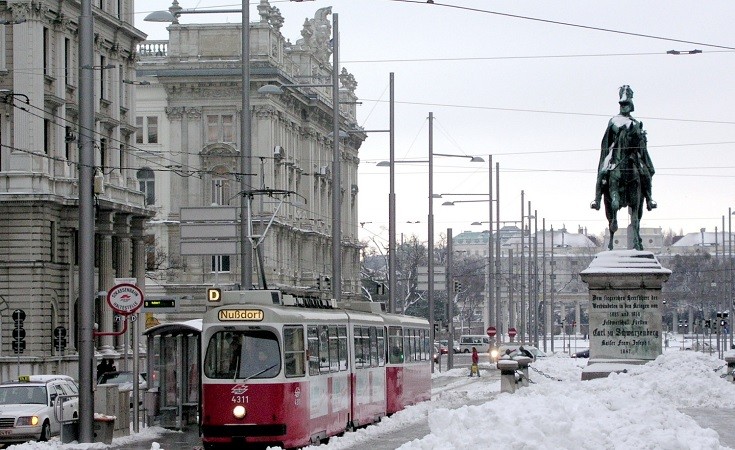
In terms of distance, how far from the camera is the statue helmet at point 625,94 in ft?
141

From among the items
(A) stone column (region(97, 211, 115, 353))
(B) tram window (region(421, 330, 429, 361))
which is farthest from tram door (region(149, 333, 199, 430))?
(A) stone column (region(97, 211, 115, 353))

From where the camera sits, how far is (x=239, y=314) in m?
25.3

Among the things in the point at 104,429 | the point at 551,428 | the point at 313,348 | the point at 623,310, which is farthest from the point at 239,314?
the point at 623,310

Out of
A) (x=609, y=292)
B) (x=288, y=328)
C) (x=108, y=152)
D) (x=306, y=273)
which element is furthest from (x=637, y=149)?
(x=306, y=273)

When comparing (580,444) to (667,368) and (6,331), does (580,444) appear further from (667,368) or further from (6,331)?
(6,331)

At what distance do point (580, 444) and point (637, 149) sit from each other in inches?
925

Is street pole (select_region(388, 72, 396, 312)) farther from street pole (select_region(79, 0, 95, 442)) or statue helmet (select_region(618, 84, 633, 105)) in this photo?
street pole (select_region(79, 0, 95, 442))

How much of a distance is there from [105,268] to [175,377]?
33007mm

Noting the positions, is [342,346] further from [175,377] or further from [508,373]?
[508,373]

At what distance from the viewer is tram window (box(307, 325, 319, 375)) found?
26.5m

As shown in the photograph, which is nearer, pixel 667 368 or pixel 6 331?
pixel 667 368

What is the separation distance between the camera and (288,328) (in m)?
25.4

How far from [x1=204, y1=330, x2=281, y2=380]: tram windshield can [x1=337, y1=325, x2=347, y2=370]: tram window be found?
4.10m

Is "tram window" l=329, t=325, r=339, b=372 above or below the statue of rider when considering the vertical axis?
below
